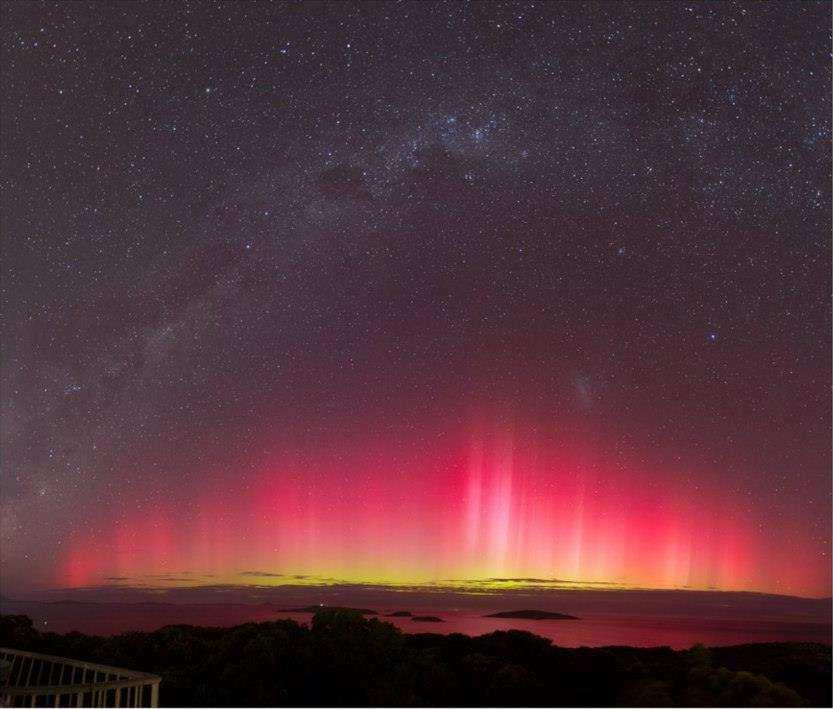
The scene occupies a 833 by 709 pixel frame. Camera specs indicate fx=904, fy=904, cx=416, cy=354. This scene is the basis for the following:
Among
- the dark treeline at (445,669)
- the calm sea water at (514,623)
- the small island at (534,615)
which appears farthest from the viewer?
the small island at (534,615)

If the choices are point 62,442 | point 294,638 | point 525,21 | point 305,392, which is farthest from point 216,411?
point 525,21

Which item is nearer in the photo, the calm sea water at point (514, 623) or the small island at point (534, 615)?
the calm sea water at point (514, 623)

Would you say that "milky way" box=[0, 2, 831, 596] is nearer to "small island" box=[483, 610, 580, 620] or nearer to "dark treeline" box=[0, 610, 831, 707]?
"small island" box=[483, 610, 580, 620]

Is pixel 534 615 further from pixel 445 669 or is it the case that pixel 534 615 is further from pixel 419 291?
pixel 419 291

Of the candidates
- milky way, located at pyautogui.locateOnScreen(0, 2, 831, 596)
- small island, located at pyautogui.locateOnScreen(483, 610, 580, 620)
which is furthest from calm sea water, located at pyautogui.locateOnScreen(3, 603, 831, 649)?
milky way, located at pyautogui.locateOnScreen(0, 2, 831, 596)

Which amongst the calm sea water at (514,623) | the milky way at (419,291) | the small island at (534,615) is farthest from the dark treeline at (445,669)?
the milky way at (419,291)

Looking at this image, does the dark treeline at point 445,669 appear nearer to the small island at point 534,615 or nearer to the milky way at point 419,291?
the small island at point 534,615

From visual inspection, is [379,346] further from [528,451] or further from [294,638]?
[294,638]
